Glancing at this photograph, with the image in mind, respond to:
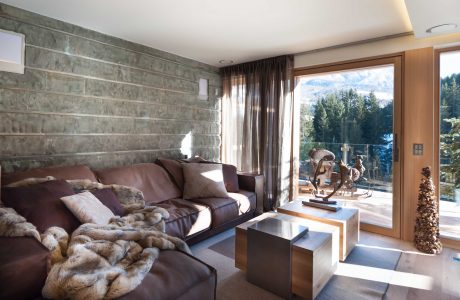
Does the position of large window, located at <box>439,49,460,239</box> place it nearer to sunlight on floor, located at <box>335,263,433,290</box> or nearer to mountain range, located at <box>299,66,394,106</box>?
mountain range, located at <box>299,66,394,106</box>

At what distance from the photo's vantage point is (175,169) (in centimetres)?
345

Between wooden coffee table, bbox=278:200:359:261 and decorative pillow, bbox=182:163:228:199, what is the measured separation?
0.82 meters

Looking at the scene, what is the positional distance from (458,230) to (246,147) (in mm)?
2735

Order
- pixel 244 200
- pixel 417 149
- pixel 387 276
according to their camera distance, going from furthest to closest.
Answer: pixel 244 200 → pixel 417 149 → pixel 387 276

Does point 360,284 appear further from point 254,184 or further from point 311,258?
point 254,184

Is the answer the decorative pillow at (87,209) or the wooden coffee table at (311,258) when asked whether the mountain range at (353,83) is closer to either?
the wooden coffee table at (311,258)

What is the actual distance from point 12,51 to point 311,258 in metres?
3.03

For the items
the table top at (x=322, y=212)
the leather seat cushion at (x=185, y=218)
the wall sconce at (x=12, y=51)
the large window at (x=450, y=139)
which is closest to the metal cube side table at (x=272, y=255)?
the table top at (x=322, y=212)

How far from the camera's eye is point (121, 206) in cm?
237

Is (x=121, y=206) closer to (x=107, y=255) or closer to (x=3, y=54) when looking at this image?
(x=107, y=255)

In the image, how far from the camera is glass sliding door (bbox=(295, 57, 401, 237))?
10.3 feet

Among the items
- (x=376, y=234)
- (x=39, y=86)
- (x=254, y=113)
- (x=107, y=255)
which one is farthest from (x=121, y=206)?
(x=376, y=234)

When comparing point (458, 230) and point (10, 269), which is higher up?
point (10, 269)

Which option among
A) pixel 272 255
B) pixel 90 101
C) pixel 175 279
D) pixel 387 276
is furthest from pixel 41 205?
pixel 387 276
